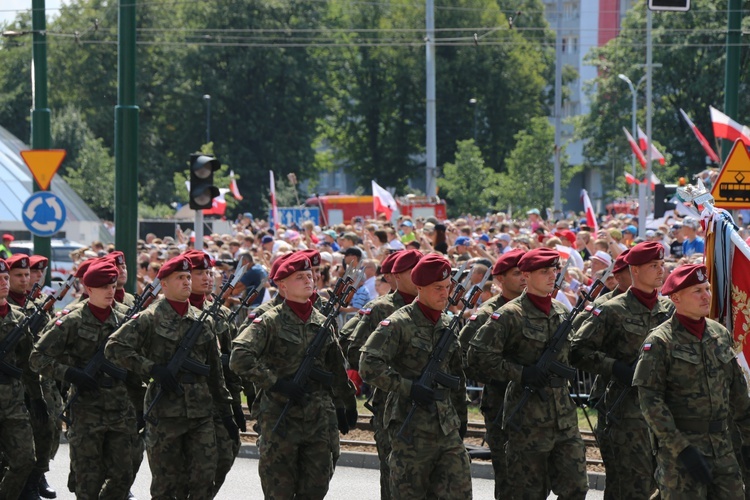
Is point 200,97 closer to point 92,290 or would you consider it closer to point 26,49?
point 26,49

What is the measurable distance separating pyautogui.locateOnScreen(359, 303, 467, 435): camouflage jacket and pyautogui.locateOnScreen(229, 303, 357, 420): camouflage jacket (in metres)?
0.60

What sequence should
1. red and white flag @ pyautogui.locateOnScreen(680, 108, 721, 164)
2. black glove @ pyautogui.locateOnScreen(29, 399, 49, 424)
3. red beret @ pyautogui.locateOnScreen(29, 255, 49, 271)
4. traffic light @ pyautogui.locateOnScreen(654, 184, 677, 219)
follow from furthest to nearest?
red and white flag @ pyautogui.locateOnScreen(680, 108, 721, 164) < traffic light @ pyautogui.locateOnScreen(654, 184, 677, 219) < red beret @ pyautogui.locateOnScreen(29, 255, 49, 271) < black glove @ pyautogui.locateOnScreen(29, 399, 49, 424)

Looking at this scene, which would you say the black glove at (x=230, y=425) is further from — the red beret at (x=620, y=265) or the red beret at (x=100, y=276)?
the red beret at (x=620, y=265)

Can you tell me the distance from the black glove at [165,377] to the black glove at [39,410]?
203cm

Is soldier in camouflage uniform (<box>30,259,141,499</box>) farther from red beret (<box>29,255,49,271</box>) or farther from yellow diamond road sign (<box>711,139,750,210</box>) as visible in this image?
yellow diamond road sign (<box>711,139,750,210</box>)

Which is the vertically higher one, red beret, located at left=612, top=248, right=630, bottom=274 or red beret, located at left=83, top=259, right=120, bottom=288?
red beret, located at left=612, top=248, right=630, bottom=274

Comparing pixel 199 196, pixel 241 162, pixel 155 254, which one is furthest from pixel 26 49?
pixel 199 196

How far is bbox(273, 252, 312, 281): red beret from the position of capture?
915 centimetres

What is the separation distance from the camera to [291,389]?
8.91m

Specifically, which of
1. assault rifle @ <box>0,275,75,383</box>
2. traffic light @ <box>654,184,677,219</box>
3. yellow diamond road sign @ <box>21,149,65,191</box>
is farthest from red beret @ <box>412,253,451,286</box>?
traffic light @ <box>654,184,677,219</box>

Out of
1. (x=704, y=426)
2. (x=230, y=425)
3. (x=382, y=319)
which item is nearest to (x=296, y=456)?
(x=230, y=425)

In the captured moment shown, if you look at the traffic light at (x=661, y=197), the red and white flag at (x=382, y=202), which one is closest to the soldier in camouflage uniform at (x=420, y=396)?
the traffic light at (x=661, y=197)

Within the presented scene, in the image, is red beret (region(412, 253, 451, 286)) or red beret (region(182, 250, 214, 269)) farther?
red beret (region(182, 250, 214, 269))

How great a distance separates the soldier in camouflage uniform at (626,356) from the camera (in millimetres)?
9047
